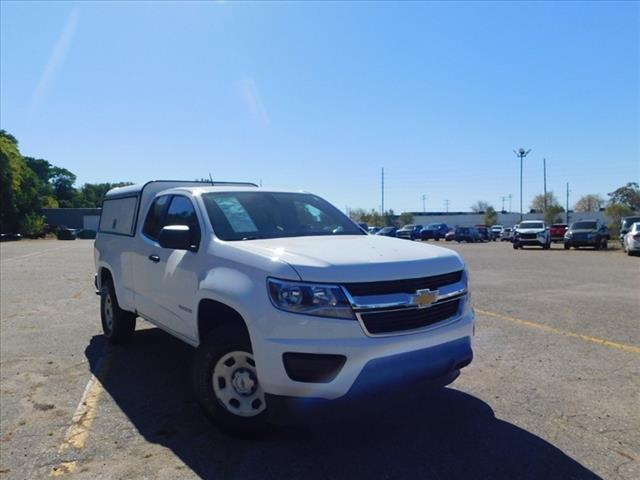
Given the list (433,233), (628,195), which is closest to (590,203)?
(628,195)

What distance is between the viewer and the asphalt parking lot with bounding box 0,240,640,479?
132 inches

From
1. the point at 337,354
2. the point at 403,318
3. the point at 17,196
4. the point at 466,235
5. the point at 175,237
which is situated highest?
the point at 17,196

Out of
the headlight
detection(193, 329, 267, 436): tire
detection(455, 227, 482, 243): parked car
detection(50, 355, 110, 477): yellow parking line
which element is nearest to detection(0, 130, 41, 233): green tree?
detection(455, 227, 482, 243): parked car

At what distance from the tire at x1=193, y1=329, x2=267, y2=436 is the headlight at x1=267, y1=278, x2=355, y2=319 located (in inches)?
20.3

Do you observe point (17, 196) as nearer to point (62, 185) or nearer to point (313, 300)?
point (313, 300)

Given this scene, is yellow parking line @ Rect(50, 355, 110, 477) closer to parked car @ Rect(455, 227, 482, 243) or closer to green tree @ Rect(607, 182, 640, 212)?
parked car @ Rect(455, 227, 482, 243)

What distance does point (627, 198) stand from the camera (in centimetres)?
8262

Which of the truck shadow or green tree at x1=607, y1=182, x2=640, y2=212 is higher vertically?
green tree at x1=607, y1=182, x2=640, y2=212

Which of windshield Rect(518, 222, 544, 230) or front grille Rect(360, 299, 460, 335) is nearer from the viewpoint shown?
front grille Rect(360, 299, 460, 335)

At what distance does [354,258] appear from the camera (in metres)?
3.46

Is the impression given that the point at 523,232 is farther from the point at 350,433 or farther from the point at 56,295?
the point at 350,433

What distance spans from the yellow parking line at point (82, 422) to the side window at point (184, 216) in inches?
64.6

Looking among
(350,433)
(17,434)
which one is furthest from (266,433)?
(17,434)

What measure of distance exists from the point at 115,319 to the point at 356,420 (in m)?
3.69
